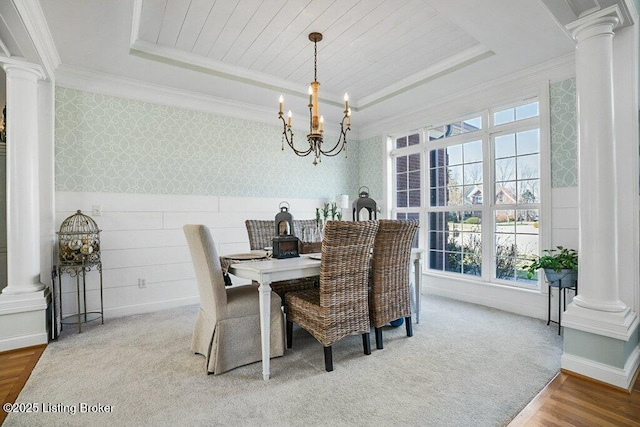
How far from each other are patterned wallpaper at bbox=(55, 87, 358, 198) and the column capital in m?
3.47

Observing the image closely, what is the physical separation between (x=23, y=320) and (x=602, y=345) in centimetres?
435

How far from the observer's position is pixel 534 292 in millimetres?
3414

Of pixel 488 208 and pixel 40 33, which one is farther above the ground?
pixel 40 33

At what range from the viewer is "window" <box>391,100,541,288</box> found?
11.8 ft

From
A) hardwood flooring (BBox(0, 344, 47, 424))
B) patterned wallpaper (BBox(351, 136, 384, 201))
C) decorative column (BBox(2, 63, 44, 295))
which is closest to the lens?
hardwood flooring (BBox(0, 344, 47, 424))

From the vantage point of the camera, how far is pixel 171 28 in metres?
2.83

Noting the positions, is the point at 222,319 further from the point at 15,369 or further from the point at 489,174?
the point at 489,174

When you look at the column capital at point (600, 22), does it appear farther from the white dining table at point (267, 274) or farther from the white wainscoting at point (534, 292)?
the white dining table at point (267, 274)

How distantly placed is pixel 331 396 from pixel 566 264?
237cm

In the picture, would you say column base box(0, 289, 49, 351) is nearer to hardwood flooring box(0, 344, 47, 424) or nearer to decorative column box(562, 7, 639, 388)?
hardwood flooring box(0, 344, 47, 424)

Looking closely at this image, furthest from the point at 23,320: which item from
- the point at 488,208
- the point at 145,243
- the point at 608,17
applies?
the point at 608,17

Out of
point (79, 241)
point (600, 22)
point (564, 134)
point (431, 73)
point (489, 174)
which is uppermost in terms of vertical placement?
point (431, 73)

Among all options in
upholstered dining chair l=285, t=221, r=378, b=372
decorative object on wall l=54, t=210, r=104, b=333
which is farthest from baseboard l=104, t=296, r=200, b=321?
upholstered dining chair l=285, t=221, r=378, b=372

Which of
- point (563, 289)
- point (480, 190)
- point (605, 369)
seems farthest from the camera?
point (480, 190)
